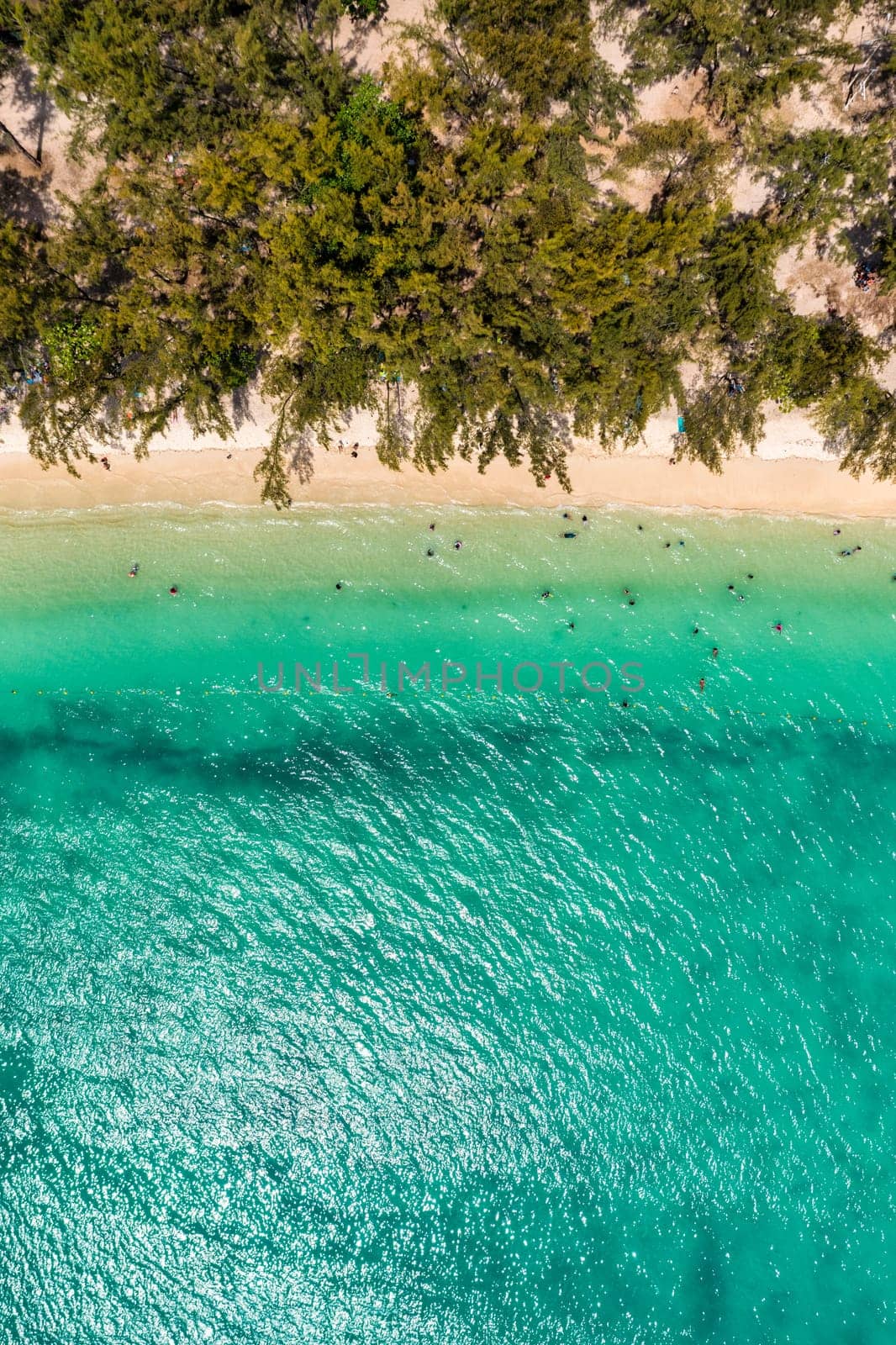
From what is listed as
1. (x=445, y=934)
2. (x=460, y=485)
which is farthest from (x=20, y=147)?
(x=445, y=934)

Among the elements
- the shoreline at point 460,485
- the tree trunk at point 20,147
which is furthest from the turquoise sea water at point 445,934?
the tree trunk at point 20,147

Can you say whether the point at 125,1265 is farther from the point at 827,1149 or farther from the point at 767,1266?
the point at 827,1149

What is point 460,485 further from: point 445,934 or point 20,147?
point 20,147

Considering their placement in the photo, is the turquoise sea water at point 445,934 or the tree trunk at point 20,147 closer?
the tree trunk at point 20,147

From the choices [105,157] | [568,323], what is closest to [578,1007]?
[568,323]

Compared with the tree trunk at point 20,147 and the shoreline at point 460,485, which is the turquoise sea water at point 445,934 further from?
the tree trunk at point 20,147

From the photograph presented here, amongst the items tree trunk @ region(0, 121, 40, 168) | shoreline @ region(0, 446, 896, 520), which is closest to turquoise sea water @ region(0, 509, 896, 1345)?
Answer: shoreline @ region(0, 446, 896, 520)
